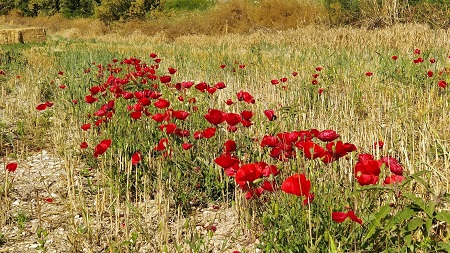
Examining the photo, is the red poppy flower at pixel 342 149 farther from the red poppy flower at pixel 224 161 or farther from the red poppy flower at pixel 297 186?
the red poppy flower at pixel 224 161

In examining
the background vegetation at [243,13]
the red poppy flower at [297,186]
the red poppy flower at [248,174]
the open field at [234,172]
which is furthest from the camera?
the background vegetation at [243,13]

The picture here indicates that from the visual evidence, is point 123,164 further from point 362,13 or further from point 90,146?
point 362,13

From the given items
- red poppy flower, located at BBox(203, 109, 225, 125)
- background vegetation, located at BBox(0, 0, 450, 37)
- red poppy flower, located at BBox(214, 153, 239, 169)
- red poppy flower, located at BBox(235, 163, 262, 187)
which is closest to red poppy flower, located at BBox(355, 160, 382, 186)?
red poppy flower, located at BBox(235, 163, 262, 187)

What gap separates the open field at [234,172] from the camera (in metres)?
1.62

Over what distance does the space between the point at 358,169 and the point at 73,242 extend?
4.64 feet

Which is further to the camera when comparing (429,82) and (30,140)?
(429,82)

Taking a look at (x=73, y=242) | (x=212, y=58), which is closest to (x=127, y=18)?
A: (x=212, y=58)

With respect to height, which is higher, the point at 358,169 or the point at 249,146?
the point at 358,169

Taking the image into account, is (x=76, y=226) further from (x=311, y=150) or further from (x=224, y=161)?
(x=311, y=150)

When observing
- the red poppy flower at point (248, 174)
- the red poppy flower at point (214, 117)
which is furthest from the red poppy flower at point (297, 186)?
the red poppy flower at point (214, 117)

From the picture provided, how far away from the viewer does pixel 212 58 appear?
755 cm

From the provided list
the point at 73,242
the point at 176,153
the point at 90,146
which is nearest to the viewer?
the point at 73,242

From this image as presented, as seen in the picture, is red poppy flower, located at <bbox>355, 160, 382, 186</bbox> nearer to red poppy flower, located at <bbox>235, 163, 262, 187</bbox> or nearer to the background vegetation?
red poppy flower, located at <bbox>235, 163, 262, 187</bbox>

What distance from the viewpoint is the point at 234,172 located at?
174 centimetres
